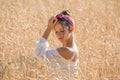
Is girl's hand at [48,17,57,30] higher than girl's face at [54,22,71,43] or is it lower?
higher

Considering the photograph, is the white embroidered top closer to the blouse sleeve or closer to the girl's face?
the blouse sleeve

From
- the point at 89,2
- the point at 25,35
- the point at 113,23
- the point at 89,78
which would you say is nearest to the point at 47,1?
the point at 89,2

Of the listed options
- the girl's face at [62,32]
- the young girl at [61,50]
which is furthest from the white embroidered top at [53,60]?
the girl's face at [62,32]

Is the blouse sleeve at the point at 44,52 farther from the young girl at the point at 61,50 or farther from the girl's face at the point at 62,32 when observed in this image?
the girl's face at the point at 62,32

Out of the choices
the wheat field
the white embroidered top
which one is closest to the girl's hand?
the white embroidered top

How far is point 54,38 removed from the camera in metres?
5.20

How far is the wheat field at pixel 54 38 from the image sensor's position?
3711mm

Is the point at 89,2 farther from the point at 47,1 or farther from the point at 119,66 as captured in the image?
the point at 119,66

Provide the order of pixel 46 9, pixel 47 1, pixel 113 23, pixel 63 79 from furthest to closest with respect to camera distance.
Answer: pixel 47 1 < pixel 46 9 < pixel 113 23 < pixel 63 79

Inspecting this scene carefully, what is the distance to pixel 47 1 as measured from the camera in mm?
8125

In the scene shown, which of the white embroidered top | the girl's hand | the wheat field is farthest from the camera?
the wheat field

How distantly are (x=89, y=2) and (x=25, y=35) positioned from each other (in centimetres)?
359

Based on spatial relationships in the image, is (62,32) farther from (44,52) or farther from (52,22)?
(44,52)

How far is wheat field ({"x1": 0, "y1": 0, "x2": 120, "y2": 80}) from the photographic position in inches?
146
